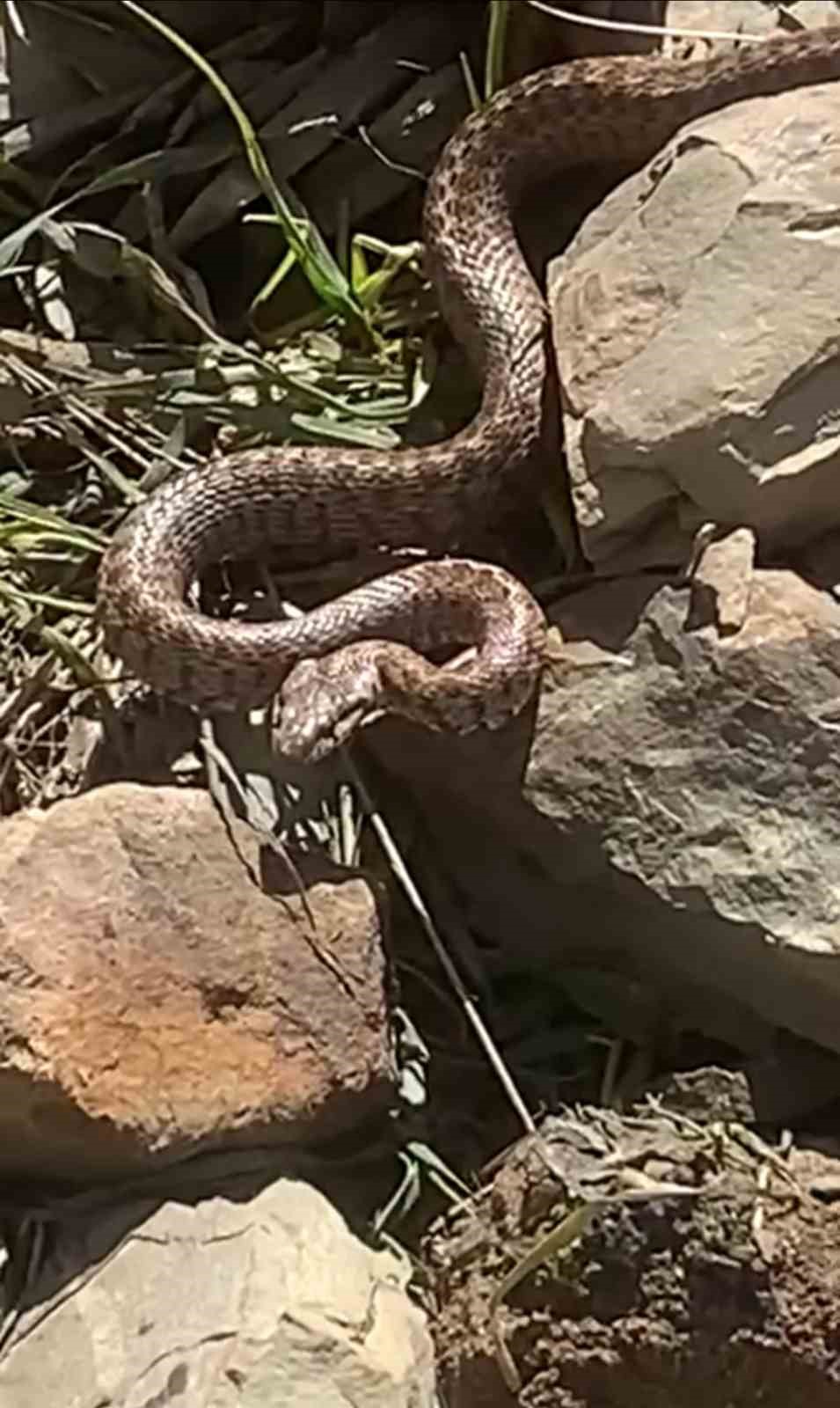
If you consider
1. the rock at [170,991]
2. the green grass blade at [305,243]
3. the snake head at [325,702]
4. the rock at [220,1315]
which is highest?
the green grass blade at [305,243]

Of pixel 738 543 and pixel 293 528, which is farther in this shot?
pixel 293 528

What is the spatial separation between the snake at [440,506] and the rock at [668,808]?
0.45 feet

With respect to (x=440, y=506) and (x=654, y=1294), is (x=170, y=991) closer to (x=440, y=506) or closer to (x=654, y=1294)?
(x=654, y=1294)

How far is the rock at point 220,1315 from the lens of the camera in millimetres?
4379

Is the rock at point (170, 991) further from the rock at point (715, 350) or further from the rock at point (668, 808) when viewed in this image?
the rock at point (715, 350)

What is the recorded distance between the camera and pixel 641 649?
16.3 ft

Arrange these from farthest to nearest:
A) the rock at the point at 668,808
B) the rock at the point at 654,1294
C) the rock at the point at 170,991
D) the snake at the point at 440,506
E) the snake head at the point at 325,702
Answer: the snake at the point at 440,506 < the snake head at the point at 325,702 < the rock at the point at 668,808 < the rock at the point at 170,991 < the rock at the point at 654,1294

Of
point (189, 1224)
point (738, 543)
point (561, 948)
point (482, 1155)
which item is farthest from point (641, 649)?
point (189, 1224)

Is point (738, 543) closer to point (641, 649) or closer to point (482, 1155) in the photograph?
point (641, 649)

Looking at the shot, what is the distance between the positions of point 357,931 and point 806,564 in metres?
1.12

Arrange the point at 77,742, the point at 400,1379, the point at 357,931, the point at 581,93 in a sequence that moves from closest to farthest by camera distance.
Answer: the point at 400,1379
the point at 357,931
the point at 77,742
the point at 581,93

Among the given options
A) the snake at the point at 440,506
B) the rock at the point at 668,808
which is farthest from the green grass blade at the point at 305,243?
the rock at the point at 668,808

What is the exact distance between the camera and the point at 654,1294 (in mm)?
4305

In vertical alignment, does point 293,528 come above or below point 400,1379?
above
